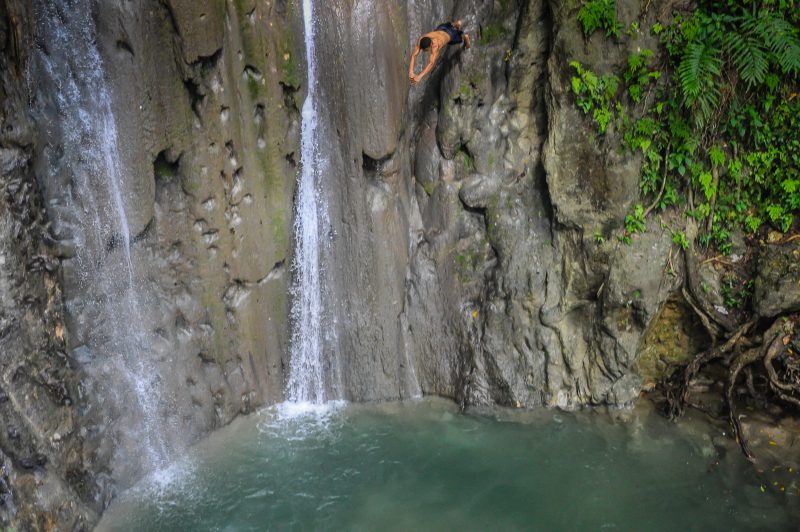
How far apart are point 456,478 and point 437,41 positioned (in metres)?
4.70

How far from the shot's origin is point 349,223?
764 centimetres

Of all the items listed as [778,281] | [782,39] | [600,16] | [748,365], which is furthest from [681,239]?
[600,16]

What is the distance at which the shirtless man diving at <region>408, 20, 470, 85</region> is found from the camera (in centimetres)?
686

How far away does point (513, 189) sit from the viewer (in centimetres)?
764

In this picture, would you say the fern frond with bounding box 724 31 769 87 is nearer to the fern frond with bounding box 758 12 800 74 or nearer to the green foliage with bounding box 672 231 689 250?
the fern frond with bounding box 758 12 800 74

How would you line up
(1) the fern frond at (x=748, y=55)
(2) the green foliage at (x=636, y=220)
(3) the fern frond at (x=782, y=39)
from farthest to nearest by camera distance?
(2) the green foliage at (x=636, y=220) → (1) the fern frond at (x=748, y=55) → (3) the fern frond at (x=782, y=39)

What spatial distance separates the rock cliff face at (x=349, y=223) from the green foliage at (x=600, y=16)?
0.46ft

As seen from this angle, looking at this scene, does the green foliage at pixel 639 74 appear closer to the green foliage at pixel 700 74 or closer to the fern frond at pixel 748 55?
the green foliage at pixel 700 74

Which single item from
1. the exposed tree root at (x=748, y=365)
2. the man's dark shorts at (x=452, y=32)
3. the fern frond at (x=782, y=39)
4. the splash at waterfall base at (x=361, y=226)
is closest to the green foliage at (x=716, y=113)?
the fern frond at (x=782, y=39)

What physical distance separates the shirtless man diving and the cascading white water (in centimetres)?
117

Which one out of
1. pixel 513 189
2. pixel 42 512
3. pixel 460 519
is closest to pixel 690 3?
pixel 513 189

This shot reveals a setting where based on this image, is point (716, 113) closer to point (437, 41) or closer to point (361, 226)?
point (437, 41)

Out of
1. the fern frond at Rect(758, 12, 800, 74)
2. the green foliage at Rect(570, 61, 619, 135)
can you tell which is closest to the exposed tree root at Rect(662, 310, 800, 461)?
the green foliage at Rect(570, 61, 619, 135)

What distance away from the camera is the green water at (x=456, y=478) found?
5.93m
